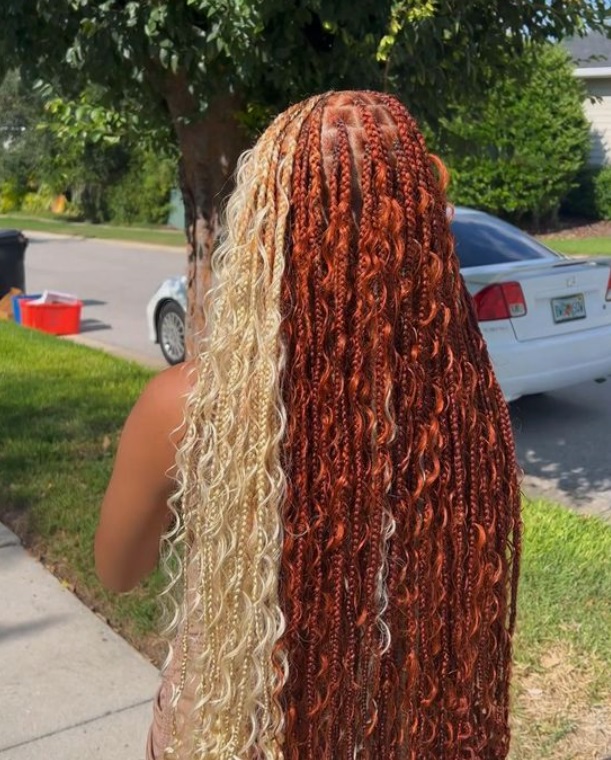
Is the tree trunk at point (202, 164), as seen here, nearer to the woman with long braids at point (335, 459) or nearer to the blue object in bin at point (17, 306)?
the woman with long braids at point (335, 459)

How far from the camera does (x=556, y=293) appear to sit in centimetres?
728

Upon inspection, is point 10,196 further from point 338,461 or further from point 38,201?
point 338,461

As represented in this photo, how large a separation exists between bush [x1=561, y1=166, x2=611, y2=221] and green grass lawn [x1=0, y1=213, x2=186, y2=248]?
382 inches

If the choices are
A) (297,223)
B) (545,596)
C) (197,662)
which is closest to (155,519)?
(197,662)

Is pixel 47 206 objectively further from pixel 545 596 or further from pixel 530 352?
pixel 545 596

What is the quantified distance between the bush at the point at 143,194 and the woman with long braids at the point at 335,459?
98.6ft

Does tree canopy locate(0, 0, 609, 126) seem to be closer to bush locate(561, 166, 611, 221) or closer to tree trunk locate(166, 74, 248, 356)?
tree trunk locate(166, 74, 248, 356)

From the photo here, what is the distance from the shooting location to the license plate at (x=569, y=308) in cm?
731

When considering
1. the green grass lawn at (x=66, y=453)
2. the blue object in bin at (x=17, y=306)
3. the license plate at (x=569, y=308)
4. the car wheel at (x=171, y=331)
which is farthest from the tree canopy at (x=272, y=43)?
the blue object in bin at (x=17, y=306)

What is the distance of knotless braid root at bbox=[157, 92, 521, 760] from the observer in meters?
1.42

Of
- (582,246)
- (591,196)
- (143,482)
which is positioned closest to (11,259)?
(582,246)

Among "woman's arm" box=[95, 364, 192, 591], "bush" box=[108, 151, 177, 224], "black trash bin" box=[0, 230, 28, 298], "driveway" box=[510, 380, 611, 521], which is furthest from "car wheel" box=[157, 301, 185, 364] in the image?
"bush" box=[108, 151, 177, 224]

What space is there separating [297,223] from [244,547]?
45 centimetres

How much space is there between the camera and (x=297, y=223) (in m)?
1.43
